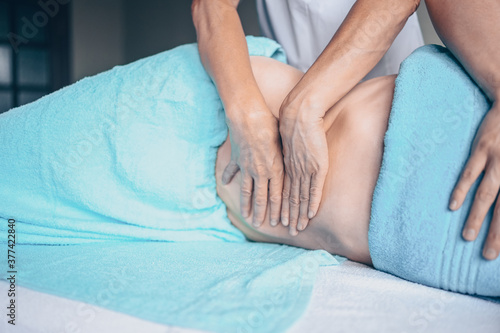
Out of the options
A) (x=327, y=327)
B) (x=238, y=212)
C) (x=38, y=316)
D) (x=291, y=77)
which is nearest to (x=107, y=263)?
(x=38, y=316)

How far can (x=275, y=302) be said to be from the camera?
0.52 metres

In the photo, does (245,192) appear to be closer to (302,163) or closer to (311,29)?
(302,163)

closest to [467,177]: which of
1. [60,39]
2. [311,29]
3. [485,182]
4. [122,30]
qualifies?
[485,182]

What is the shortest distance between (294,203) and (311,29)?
605 millimetres

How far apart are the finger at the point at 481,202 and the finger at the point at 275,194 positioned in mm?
317

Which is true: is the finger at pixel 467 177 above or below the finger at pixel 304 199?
above

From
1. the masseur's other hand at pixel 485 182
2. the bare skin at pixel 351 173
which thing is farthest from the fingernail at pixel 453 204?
the bare skin at pixel 351 173

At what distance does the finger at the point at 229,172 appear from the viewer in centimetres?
77

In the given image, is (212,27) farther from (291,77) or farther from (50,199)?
(50,199)

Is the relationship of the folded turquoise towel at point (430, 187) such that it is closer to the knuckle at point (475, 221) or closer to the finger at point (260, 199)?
the knuckle at point (475, 221)

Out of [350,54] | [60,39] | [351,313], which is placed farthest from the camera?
[60,39]

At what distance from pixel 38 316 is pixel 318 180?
459 millimetres

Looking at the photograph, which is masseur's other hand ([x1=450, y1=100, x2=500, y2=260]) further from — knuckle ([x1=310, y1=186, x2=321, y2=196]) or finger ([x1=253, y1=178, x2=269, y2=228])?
finger ([x1=253, y1=178, x2=269, y2=228])

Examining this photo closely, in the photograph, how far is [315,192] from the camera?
2.25ft
